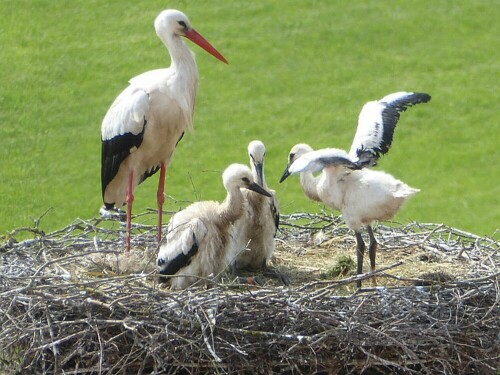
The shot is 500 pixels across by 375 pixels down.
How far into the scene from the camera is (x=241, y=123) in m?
16.2

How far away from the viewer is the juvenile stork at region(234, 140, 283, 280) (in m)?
9.05

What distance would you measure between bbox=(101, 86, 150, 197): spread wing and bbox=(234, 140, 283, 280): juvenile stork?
79 cm

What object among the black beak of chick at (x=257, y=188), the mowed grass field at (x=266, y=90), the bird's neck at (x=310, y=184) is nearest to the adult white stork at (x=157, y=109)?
the black beak of chick at (x=257, y=188)

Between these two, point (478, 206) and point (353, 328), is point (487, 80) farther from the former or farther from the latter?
point (353, 328)

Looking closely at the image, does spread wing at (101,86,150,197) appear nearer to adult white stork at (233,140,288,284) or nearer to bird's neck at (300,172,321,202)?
adult white stork at (233,140,288,284)

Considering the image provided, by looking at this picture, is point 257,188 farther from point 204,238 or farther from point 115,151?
point 115,151

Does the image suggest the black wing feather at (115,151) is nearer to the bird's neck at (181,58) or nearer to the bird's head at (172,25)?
the bird's neck at (181,58)

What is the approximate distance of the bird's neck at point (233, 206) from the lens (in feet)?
28.5

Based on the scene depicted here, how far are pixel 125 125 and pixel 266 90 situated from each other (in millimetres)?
8113

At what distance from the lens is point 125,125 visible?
912cm

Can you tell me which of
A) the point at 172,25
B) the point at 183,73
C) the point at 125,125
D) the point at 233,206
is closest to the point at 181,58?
the point at 183,73

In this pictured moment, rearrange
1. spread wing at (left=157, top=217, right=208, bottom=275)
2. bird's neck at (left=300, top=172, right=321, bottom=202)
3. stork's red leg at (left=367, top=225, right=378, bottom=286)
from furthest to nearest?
1. bird's neck at (left=300, top=172, right=321, bottom=202)
2. stork's red leg at (left=367, top=225, right=378, bottom=286)
3. spread wing at (left=157, top=217, right=208, bottom=275)

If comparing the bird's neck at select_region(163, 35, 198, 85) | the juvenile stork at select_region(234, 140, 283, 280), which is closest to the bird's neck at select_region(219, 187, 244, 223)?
the juvenile stork at select_region(234, 140, 283, 280)

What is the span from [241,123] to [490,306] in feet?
28.0
